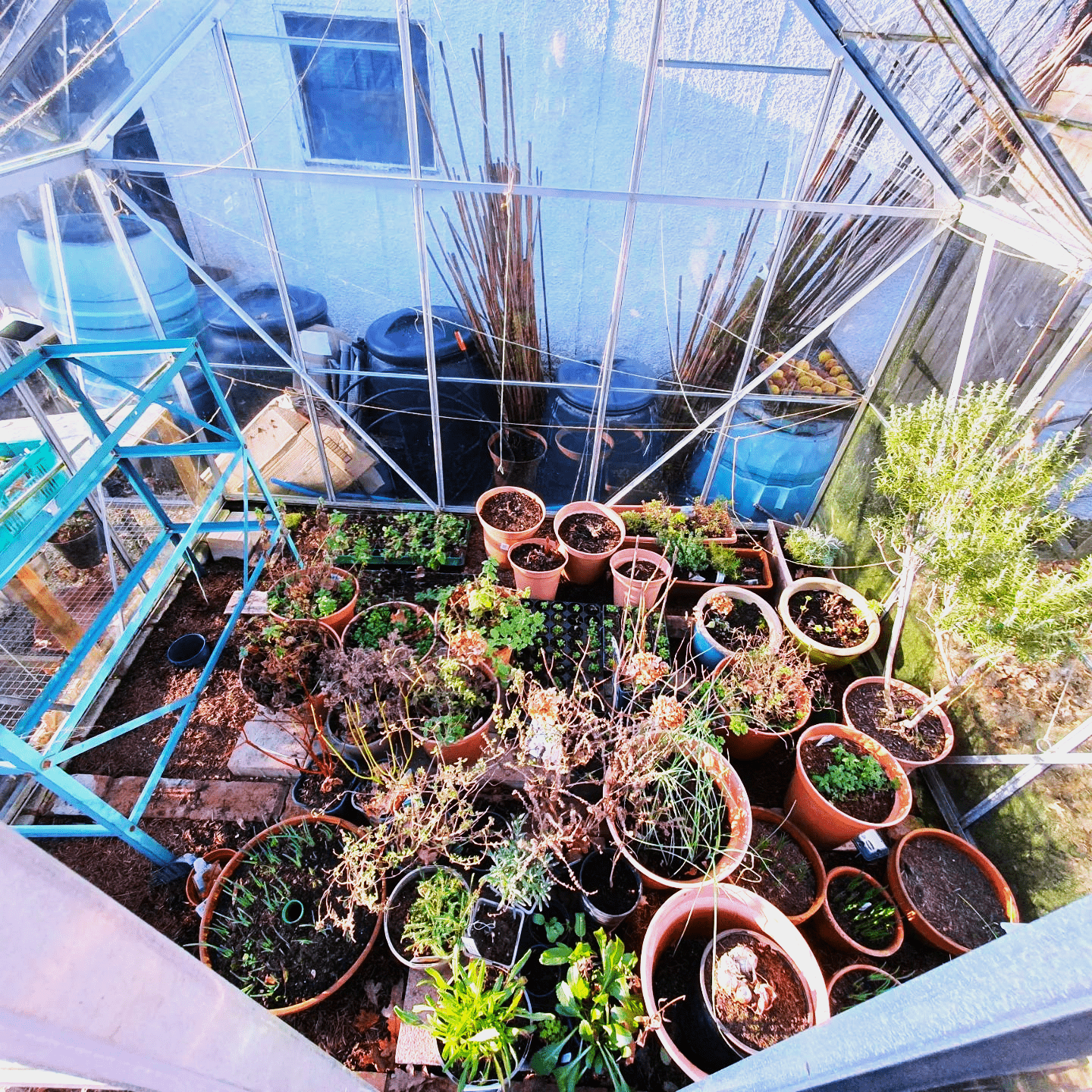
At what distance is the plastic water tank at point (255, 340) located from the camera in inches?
136

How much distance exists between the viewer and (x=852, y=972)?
7.99 ft

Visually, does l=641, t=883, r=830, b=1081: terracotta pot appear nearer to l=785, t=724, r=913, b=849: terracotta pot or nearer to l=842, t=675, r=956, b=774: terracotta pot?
l=785, t=724, r=913, b=849: terracotta pot

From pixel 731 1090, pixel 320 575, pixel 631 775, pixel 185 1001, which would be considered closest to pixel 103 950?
pixel 185 1001

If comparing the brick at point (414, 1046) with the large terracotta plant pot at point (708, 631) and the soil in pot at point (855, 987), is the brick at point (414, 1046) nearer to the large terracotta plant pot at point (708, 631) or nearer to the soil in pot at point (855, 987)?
the soil in pot at point (855, 987)

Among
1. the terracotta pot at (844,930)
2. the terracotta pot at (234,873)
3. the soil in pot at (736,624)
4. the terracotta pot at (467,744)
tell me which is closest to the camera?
the terracotta pot at (234,873)

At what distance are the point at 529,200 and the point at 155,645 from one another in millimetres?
3151

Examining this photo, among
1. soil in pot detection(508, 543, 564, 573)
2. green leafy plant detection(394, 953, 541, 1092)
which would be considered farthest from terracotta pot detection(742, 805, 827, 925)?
soil in pot detection(508, 543, 564, 573)

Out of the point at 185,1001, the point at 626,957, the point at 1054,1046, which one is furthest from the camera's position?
the point at 626,957

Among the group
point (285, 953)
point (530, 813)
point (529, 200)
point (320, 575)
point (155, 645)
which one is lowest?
point (285, 953)

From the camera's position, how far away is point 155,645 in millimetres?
3543

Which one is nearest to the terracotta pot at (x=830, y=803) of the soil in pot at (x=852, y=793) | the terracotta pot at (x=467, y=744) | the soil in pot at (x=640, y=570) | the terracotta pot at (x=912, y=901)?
the soil in pot at (x=852, y=793)

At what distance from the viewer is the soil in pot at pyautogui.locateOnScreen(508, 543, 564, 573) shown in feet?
12.0

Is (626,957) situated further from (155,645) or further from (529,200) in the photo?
(529,200)

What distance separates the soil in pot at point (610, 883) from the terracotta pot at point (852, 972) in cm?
75
